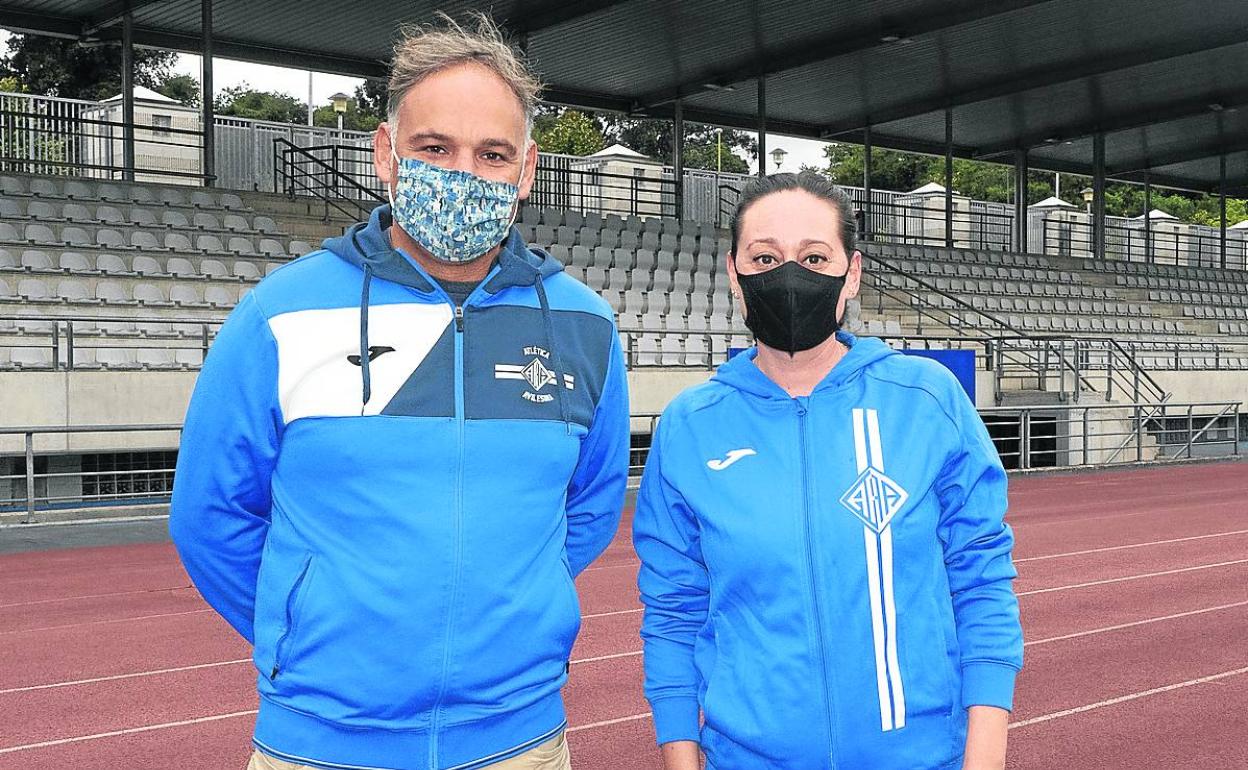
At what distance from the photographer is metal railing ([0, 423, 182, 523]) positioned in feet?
38.4

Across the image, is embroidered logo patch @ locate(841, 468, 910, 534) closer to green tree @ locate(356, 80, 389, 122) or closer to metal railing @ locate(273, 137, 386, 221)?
metal railing @ locate(273, 137, 386, 221)

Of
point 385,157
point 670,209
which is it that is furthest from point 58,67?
point 385,157

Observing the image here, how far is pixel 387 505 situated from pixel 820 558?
72cm

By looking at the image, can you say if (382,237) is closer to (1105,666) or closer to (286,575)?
(286,575)

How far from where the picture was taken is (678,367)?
17.2 m

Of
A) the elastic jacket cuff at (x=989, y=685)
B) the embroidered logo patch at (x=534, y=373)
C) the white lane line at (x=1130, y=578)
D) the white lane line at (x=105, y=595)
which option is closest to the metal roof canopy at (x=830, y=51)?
the white lane line at (x=1130, y=578)

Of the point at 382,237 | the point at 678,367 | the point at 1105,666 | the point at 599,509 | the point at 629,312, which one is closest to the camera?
the point at 382,237

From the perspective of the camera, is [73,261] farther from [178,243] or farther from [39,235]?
[178,243]

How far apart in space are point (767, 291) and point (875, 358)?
23 centimetres

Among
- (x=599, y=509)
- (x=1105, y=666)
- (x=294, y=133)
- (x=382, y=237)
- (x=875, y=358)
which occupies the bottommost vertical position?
(x=1105, y=666)

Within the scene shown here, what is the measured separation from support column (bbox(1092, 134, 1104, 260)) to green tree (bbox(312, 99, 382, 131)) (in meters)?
30.7

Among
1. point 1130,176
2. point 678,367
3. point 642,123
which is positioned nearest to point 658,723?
point 678,367

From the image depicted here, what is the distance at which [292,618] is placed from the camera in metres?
2.17

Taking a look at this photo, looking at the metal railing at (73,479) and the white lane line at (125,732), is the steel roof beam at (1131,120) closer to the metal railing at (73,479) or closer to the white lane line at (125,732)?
the metal railing at (73,479)
